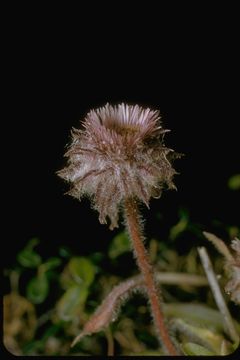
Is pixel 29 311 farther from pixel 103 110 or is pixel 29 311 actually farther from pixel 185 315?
pixel 103 110

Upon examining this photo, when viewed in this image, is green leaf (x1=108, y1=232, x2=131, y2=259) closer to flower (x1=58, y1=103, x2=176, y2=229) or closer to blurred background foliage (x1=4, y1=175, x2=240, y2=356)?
blurred background foliage (x1=4, y1=175, x2=240, y2=356)

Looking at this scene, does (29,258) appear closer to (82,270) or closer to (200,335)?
(82,270)

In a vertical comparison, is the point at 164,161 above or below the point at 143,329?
above

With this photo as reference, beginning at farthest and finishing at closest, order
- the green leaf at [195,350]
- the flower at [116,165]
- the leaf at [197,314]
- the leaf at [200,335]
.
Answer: the leaf at [197,314] < the leaf at [200,335] < the green leaf at [195,350] < the flower at [116,165]

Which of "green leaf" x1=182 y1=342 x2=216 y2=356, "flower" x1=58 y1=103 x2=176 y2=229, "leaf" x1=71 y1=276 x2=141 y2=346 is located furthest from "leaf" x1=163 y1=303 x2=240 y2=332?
"flower" x1=58 y1=103 x2=176 y2=229

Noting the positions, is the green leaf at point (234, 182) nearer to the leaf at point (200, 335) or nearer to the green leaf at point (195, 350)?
the leaf at point (200, 335)

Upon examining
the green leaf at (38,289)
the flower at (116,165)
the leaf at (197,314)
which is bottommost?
the leaf at (197,314)

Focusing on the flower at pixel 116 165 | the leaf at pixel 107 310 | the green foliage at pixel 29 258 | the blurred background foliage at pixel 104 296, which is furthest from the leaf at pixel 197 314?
the flower at pixel 116 165

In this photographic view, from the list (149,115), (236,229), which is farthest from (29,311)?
(149,115)
